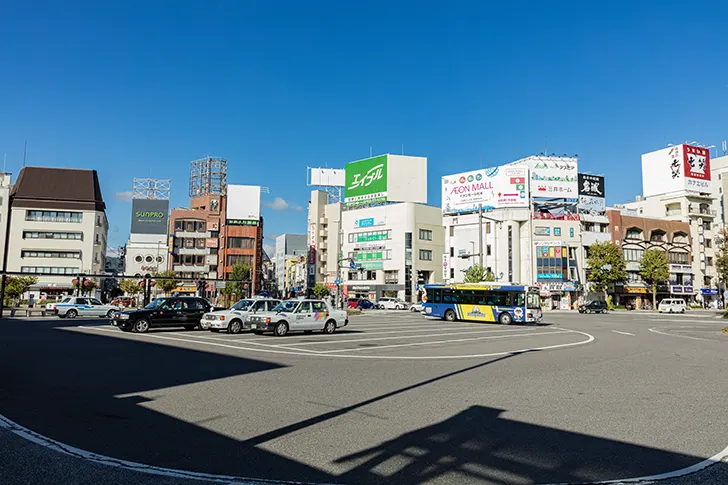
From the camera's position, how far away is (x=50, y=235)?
282 ft

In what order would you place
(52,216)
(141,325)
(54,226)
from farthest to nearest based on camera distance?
1. (52,216)
2. (54,226)
3. (141,325)

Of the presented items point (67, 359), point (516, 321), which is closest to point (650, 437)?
point (67, 359)

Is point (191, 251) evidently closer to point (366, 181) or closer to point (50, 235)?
point (50, 235)

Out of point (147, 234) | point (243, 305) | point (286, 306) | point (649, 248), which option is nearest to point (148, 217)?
point (147, 234)

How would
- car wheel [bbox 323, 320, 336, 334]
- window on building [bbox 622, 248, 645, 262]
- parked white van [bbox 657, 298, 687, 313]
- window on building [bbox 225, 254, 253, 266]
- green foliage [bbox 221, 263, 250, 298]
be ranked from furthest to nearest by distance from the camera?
window on building [bbox 225, 254, 253, 266] < green foliage [bbox 221, 263, 250, 298] < window on building [bbox 622, 248, 645, 262] < parked white van [bbox 657, 298, 687, 313] < car wheel [bbox 323, 320, 336, 334]

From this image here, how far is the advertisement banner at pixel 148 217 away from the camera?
3893 inches

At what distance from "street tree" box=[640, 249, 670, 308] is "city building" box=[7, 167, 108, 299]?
3297 inches

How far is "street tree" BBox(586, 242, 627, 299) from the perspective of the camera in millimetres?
72750

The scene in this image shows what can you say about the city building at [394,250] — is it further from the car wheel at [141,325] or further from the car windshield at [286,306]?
the car wheel at [141,325]

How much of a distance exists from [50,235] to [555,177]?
79.7 m

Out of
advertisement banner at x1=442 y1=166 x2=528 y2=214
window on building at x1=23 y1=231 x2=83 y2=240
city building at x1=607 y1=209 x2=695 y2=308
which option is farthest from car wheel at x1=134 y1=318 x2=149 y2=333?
window on building at x1=23 y1=231 x2=83 y2=240

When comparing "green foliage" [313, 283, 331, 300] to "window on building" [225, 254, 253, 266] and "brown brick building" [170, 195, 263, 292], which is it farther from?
"window on building" [225, 254, 253, 266]

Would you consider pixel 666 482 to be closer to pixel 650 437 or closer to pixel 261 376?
pixel 650 437

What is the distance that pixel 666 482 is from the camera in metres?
5.25
